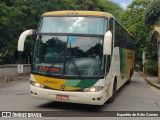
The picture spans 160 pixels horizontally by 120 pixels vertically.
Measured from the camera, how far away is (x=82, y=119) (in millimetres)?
9727

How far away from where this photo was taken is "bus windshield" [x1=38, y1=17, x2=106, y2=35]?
11320mm

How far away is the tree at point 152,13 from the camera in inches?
1172

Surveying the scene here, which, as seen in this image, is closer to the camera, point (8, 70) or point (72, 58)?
point (72, 58)

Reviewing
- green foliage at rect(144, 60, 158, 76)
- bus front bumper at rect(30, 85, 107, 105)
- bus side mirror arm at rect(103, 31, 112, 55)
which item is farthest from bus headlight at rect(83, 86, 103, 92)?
green foliage at rect(144, 60, 158, 76)

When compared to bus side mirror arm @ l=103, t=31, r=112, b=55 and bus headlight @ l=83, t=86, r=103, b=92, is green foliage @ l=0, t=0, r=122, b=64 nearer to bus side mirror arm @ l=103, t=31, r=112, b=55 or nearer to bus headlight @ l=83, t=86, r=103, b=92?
bus headlight @ l=83, t=86, r=103, b=92

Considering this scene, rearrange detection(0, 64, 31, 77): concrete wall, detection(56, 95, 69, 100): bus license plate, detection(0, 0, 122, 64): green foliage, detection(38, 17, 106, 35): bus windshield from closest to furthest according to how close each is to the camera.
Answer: detection(56, 95, 69, 100): bus license plate
detection(38, 17, 106, 35): bus windshield
detection(0, 64, 31, 77): concrete wall
detection(0, 0, 122, 64): green foliage

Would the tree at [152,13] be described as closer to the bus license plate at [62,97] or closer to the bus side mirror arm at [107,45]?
the bus side mirror arm at [107,45]

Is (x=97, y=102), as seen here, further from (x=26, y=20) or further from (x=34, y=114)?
(x=26, y=20)

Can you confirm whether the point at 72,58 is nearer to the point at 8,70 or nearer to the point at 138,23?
the point at 8,70

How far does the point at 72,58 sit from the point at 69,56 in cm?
11

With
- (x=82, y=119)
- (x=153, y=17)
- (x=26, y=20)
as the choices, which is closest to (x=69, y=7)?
(x=26, y=20)

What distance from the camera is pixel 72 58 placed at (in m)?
10.9

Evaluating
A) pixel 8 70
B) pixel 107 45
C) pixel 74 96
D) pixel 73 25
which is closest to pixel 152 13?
pixel 8 70

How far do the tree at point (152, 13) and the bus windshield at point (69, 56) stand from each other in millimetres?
19951
